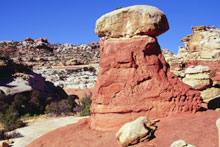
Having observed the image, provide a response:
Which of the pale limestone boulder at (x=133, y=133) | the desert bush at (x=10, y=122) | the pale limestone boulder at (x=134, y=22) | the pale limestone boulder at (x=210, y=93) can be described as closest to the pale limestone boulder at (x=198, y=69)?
the pale limestone boulder at (x=210, y=93)

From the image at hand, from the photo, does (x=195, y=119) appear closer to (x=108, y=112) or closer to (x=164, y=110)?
(x=164, y=110)

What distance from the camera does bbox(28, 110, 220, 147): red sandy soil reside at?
174 inches

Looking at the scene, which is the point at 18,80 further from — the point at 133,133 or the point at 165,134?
the point at 165,134

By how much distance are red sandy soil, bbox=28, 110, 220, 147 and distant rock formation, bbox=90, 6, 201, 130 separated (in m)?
0.35

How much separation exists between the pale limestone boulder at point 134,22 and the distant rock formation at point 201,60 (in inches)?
259

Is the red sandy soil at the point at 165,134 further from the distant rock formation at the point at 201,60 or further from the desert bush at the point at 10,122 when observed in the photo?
the desert bush at the point at 10,122

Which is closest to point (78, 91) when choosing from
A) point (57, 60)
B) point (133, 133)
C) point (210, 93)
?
point (210, 93)

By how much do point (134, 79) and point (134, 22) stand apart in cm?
173

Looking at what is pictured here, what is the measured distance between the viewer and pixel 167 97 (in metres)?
6.04

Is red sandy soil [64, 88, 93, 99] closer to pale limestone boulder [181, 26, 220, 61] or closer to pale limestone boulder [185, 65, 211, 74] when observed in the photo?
pale limestone boulder [181, 26, 220, 61]

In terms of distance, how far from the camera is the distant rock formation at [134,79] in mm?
6043

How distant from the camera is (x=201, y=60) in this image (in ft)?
66.1

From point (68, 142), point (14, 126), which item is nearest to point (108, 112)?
point (68, 142)

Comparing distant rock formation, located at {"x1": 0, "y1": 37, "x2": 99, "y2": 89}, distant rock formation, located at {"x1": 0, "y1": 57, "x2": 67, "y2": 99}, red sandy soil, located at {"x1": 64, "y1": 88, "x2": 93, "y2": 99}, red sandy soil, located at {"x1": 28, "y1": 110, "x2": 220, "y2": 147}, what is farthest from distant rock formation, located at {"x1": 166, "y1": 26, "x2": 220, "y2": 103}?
distant rock formation, located at {"x1": 0, "y1": 57, "x2": 67, "y2": 99}
